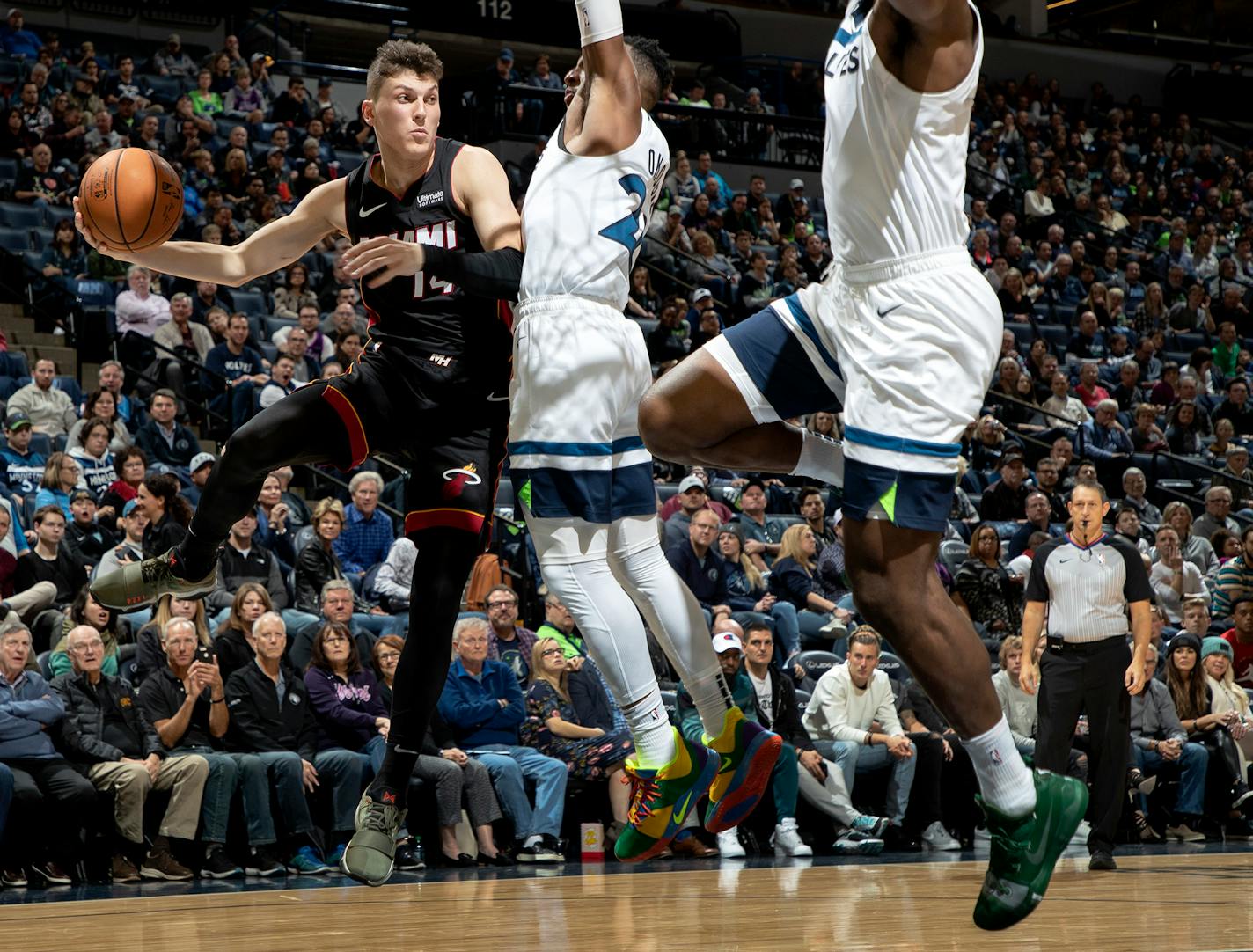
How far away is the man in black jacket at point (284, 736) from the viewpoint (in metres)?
7.84

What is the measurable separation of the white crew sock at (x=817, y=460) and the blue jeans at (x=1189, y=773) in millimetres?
7252

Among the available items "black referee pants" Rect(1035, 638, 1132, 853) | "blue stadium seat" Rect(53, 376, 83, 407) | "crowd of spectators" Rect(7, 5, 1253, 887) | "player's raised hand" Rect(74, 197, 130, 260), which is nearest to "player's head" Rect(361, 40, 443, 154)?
"player's raised hand" Rect(74, 197, 130, 260)

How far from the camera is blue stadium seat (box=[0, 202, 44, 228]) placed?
42.9 feet

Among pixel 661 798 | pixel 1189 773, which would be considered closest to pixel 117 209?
pixel 661 798

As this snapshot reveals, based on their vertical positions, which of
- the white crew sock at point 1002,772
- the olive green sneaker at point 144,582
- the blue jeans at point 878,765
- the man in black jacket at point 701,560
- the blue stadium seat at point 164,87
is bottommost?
the blue jeans at point 878,765

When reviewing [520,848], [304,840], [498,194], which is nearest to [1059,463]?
[520,848]

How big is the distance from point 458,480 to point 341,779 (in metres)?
4.13

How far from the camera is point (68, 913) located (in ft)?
16.6

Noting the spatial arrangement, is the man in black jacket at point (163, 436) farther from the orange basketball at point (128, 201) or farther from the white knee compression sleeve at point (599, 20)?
the white knee compression sleeve at point (599, 20)

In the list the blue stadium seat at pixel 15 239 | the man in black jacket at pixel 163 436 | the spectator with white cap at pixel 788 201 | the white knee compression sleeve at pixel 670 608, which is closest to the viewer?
the white knee compression sleeve at pixel 670 608

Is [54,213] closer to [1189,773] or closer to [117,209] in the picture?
[117,209]

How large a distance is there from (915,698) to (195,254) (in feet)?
21.6

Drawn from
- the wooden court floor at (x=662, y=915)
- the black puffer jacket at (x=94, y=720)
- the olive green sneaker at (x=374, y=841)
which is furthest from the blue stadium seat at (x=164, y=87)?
the olive green sneaker at (x=374, y=841)

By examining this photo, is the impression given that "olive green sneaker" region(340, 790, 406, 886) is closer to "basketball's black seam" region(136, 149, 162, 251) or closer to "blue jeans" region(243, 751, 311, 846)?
"basketball's black seam" region(136, 149, 162, 251)
